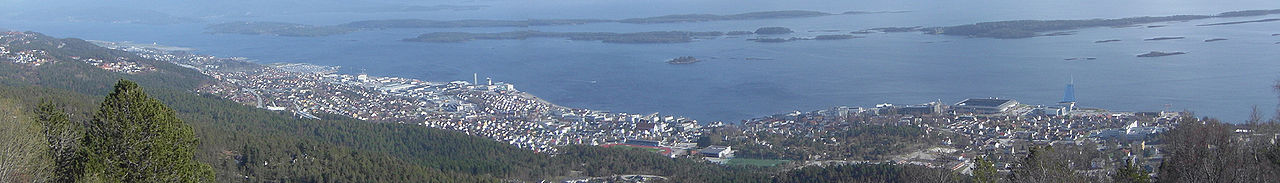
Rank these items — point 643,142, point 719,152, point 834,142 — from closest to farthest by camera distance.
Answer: point 719,152
point 834,142
point 643,142

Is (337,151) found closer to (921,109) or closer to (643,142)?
(643,142)

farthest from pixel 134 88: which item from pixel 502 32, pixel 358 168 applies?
pixel 502 32

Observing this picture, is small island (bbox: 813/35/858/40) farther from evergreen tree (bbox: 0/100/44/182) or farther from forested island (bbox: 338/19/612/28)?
evergreen tree (bbox: 0/100/44/182)

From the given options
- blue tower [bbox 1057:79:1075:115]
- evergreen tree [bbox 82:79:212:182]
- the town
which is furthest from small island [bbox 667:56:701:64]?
evergreen tree [bbox 82:79:212:182]

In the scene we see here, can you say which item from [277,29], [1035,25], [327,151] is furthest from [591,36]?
[327,151]

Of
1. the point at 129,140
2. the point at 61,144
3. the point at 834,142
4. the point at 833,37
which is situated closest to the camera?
the point at 129,140

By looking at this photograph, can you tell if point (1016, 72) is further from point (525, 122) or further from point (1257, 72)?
point (525, 122)

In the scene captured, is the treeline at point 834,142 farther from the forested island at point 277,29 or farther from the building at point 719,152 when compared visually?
the forested island at point 277,29
